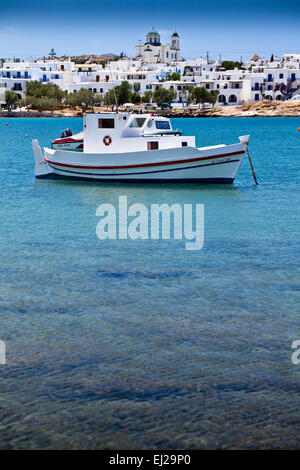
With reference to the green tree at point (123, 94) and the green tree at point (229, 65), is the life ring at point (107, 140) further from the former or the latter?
the green tree at point (229, 65)

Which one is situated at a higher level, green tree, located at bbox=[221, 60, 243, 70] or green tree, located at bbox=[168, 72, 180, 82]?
green tree, located at bbox=[221, 60, 243, 70]

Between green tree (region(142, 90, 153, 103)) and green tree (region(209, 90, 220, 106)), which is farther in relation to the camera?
green tree (region(209, 90, 220, 106))

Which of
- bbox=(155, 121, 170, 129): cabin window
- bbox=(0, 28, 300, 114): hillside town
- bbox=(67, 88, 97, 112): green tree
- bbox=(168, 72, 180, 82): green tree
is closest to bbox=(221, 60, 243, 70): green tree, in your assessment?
bbox=(0, 28, 300, 114): hillside town

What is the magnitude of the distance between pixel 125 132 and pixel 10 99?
120893mm

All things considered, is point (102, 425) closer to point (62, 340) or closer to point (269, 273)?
point (62, 340)

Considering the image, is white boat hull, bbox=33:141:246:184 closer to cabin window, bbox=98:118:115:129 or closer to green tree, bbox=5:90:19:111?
cabin window, bbox=98:118:115:129

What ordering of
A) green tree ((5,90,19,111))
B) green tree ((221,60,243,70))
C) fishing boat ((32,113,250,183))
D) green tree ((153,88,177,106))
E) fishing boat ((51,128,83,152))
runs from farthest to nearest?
green tree ((221,60,243,70)) < green tree ((5,90,19,111)) < green tree ((153,88,177,106)) < fishing boat ((51,128,83,152)) < fishing boat ((32,113,250,183))

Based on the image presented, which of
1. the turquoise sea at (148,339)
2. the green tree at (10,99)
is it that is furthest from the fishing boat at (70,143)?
the green tree at (10,99)

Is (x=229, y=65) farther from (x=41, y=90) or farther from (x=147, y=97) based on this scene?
Result: (x=41, y=90)

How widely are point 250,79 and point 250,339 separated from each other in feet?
457


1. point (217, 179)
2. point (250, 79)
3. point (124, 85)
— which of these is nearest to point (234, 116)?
point (250, 79)

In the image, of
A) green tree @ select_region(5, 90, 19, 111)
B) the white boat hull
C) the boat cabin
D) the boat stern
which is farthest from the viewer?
green tree @ select_region(5, 90, 19, 111)

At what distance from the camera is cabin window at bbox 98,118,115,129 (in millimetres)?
26344

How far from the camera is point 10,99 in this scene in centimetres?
14075
